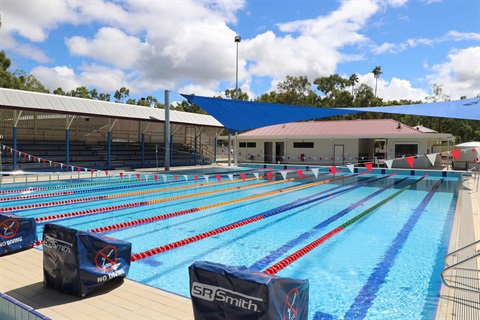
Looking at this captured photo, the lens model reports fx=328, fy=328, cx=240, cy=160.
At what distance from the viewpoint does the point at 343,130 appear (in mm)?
26281

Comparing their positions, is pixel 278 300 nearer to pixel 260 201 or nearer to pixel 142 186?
pixel 260 201

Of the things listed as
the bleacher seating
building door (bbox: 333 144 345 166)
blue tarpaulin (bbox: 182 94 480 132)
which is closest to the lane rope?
blue tarpaulin (bbox: 182 94 480 132)

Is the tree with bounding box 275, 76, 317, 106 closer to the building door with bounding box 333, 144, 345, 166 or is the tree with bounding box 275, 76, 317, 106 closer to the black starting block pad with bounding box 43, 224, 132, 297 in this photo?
the building door with bounding box 333, 144, 345, 166

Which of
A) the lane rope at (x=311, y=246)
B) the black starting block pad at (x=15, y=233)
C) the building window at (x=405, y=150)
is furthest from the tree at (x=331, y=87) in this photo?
the black starting block pad at (x=15, y=233)

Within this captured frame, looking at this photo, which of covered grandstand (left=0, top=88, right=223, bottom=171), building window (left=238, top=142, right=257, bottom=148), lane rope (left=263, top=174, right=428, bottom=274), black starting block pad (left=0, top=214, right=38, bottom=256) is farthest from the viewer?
building window (left=238, top=142, right=257, bottom=148)

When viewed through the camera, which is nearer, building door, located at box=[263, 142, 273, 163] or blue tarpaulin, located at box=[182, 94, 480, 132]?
blue tarpaulin, located at box=[182, 94, 480, 132]

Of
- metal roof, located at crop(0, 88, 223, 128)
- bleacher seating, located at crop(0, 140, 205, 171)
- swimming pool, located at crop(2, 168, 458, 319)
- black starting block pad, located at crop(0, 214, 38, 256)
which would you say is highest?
metal roof, located at crop(0, 88, 223, 128)

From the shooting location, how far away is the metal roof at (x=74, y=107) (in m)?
14.4

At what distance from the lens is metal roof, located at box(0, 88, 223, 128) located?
566 inches

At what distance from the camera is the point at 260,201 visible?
1081 centimetres

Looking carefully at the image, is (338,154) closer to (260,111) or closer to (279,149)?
(279,149)

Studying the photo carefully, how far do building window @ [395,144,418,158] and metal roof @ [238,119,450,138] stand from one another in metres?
1.07

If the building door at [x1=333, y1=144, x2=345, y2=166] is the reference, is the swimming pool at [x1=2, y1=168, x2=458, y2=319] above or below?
below

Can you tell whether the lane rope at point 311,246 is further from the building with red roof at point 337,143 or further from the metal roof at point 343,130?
the building with red roof at point 337,143
